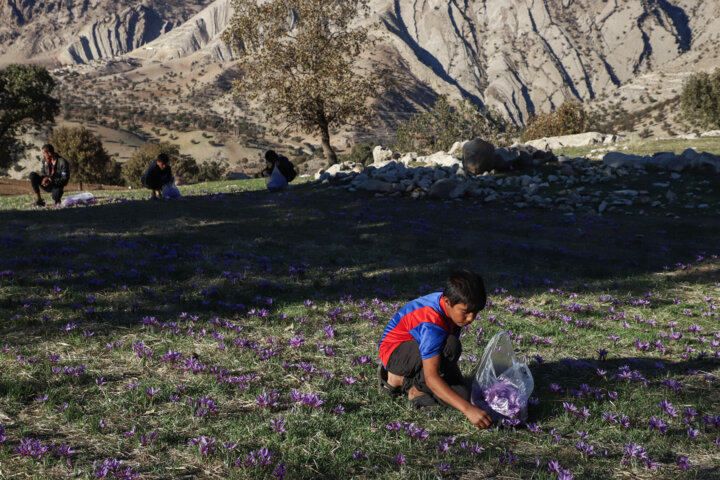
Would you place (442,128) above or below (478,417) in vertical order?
above

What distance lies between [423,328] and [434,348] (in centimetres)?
22

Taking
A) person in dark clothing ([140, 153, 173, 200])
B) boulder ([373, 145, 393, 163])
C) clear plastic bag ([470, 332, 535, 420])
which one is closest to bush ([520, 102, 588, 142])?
boulder ([373, 145, 393, 163])

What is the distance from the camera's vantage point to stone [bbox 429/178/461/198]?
2102 centimetres

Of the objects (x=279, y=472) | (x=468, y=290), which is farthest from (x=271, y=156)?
(x=279, y=472)

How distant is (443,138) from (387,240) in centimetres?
8300

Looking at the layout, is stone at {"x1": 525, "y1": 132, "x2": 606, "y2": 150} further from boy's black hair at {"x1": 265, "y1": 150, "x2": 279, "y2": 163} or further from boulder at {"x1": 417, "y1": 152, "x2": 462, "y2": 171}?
boy's black hair at {"x1": 265, "y1": 150, "x2": 279, "y2": 163}

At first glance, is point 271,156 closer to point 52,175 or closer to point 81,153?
point 52,175

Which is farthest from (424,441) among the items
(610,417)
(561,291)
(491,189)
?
(491,189)

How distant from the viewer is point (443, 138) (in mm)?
92375

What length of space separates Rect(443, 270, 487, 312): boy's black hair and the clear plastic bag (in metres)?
0.65

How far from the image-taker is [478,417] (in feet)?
14.2

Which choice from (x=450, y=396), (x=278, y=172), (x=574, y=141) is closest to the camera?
(x=450, y=396)

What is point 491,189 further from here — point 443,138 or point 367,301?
point 443,138

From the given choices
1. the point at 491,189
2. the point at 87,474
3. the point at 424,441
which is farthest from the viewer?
the point at 491,189
